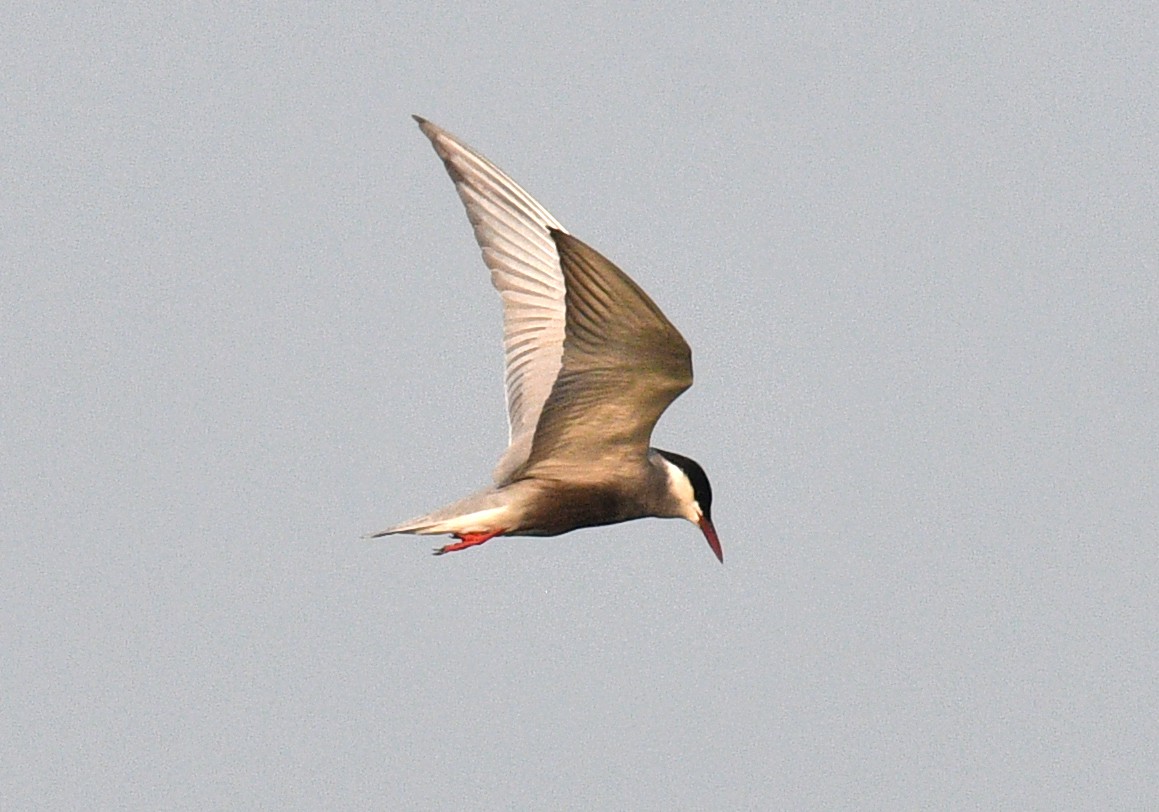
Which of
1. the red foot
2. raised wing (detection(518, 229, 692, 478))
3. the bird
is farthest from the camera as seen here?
the red foot

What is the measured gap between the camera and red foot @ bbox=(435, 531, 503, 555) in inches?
444

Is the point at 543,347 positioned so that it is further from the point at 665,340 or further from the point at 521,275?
the point at 665,340

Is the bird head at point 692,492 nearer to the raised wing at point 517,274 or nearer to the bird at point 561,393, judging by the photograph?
the bird at point 561,393

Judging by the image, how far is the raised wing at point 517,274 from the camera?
37.2 ft

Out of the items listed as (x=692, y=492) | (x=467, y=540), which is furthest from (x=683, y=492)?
(x=467, y=540)

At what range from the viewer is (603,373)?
400 inches

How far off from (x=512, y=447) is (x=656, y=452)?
0.83 m

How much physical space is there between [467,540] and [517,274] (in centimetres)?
157

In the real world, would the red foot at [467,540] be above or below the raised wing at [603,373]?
below

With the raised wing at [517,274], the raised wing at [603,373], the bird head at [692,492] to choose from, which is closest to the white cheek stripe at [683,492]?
the bird head at [692,492]

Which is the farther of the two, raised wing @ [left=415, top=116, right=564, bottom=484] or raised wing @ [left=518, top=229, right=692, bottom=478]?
raised wing @ [left=415, top=116, right=564, bottom=484]

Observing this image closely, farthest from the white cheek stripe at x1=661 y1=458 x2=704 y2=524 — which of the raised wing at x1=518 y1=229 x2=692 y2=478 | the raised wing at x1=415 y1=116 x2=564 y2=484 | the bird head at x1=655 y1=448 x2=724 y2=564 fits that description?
the raised wing at x1=415 y1=116 x2=564 y2=484

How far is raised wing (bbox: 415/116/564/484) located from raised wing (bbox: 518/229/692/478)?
406 millimetres

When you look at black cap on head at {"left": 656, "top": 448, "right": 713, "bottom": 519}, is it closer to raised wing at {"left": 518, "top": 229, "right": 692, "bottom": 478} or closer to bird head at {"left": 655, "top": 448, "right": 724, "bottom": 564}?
bird head at {"left": 655, "top": 448, "right": 724, "bottom": 564}
